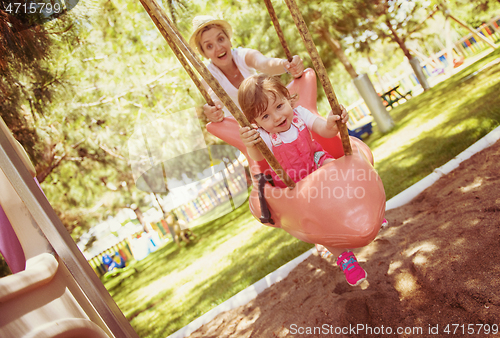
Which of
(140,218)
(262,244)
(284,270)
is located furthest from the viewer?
(140,218)

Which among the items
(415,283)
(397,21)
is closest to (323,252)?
(415,283)

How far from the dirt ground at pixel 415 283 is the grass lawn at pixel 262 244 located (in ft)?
2.52

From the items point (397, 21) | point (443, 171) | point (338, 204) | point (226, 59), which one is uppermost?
point (226, 59)

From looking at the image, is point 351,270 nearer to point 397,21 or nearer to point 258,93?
point 258,93

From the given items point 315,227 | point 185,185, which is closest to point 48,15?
point 185,185

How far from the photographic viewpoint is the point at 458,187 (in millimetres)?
2740

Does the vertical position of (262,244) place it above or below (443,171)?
below

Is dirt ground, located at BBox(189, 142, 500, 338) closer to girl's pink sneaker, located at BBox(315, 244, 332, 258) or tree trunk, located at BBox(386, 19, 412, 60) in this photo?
girl's pink sneaker, located at BBox(315, 244, 332, 258)

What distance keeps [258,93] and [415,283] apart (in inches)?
50.5

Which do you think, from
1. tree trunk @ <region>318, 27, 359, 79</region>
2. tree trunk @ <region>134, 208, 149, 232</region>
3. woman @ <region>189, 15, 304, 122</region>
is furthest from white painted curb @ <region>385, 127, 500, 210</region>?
tree trunk @ <region>134, 208, 149, 232</region>

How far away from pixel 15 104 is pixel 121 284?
4768mm

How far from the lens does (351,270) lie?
1.89m

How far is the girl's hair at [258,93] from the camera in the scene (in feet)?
5.92

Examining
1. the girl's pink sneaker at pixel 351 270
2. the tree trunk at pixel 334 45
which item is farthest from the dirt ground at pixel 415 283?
the tree trunk at pixel 334 45
